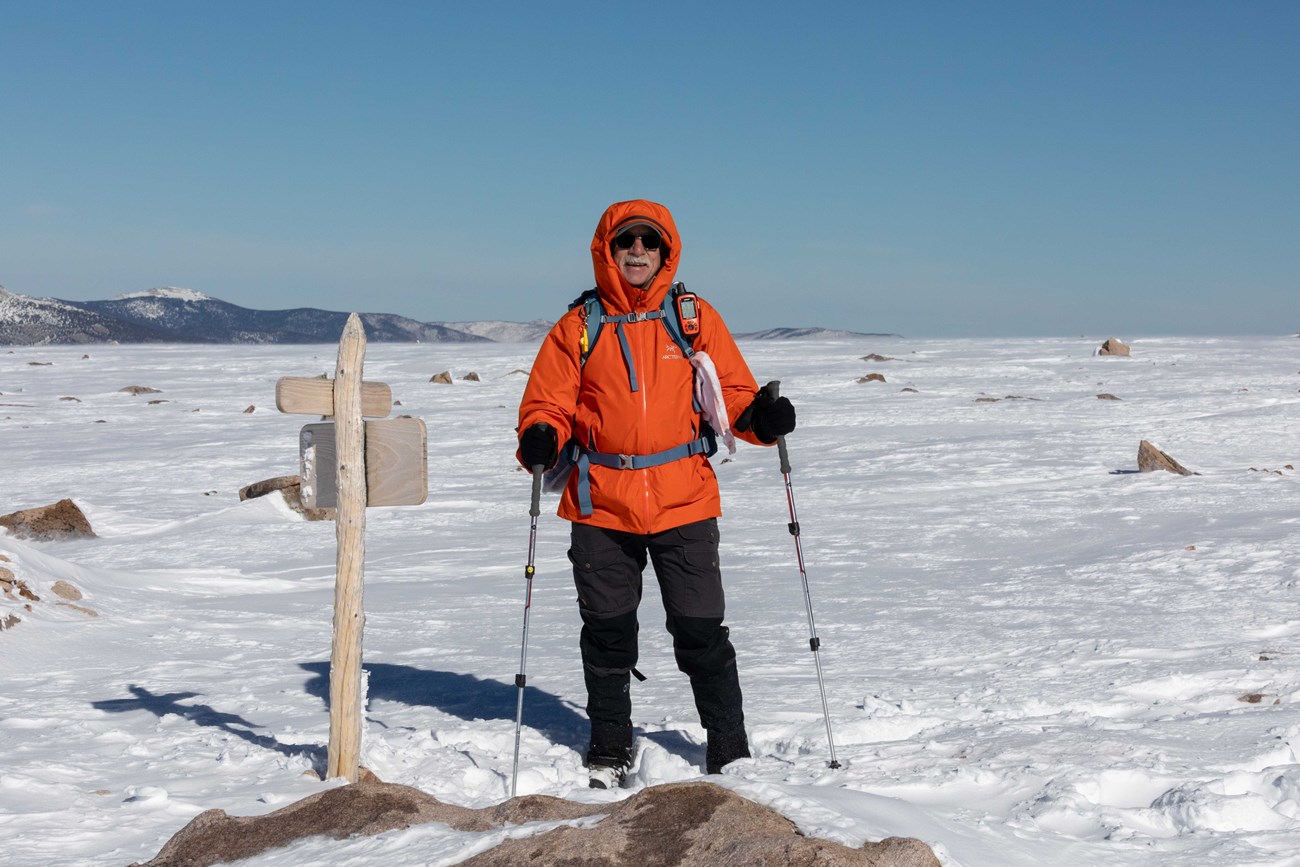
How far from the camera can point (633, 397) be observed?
4.27 metres

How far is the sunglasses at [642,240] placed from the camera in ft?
14.3

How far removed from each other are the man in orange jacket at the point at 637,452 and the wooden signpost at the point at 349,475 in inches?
18.1

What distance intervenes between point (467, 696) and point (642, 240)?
2.55m

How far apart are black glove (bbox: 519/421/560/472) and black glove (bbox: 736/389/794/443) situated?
0.75 m

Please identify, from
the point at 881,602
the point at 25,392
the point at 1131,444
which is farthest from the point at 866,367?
the point at 881,602

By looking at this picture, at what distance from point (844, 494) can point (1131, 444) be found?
4753mm

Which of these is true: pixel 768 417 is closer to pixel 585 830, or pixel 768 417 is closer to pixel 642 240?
pixel 642 240

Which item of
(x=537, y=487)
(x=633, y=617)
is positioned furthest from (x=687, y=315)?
(x=633, y=617)

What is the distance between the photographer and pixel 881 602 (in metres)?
7.47

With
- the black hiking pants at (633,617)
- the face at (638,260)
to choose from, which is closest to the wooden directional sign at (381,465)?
the black hiking pants at (633,617)

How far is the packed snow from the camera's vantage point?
12.2ft

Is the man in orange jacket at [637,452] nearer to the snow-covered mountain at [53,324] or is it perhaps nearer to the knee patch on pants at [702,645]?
the knee patch on pants at [702,645]

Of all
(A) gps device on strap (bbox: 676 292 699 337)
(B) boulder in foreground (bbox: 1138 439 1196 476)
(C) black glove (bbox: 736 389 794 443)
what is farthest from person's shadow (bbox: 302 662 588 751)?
(B) boulder in foreground (bbox: 1138 439 1196 476)

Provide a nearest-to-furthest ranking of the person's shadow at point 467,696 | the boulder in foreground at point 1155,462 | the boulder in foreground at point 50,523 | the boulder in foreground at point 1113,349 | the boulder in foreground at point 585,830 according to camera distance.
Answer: the boulder in foreground at point 585,830 → the person's shadow at point 467,696 → the boulder in foreground at point 50,523 → the boulder in foreground at point 1155,462 → the boulder in foreground at point 1113,349
